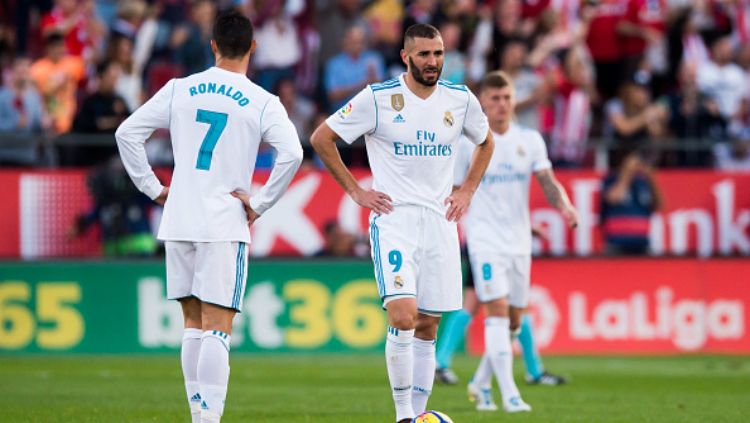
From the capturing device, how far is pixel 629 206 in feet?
66.9

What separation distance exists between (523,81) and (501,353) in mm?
8889

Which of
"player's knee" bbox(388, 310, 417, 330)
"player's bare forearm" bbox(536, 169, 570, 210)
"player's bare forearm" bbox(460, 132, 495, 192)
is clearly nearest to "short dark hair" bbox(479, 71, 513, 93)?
"player's bare forearm" bbox(536, 169, 570, 210)

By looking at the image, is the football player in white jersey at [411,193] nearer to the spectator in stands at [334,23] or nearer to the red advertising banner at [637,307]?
the red advertising banner at [637,307]

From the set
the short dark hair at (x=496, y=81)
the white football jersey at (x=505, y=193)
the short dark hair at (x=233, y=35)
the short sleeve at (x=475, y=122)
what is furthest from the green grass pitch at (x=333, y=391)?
the short dark hair at (x=233, y=35)

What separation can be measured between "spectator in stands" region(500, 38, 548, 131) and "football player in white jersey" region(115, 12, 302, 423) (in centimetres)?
1109

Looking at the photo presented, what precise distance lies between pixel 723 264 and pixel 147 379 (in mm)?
8654

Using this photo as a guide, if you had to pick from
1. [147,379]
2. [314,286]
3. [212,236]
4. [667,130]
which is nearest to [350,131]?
[212,236]

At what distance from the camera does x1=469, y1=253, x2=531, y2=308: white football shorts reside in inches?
502

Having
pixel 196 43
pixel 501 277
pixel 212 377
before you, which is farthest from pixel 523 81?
pixel 212 377

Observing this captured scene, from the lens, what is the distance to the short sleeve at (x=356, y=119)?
397 inches

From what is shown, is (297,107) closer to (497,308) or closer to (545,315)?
(545,315)

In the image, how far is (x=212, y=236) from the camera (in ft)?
30.0

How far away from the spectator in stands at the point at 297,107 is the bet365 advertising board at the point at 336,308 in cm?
216

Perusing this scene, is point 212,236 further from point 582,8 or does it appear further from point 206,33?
point 582,8
